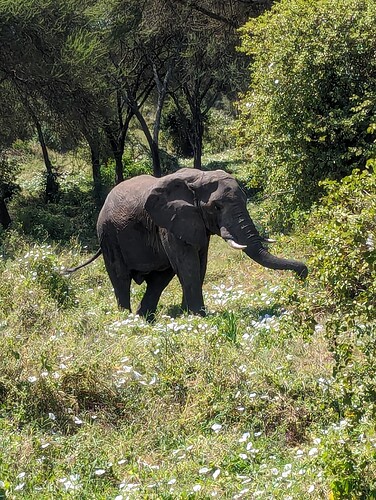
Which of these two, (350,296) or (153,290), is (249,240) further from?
(350,296)

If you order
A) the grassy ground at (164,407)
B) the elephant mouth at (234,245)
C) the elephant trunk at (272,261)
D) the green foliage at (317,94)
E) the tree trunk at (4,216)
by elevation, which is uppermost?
the green foliage at (317,94)

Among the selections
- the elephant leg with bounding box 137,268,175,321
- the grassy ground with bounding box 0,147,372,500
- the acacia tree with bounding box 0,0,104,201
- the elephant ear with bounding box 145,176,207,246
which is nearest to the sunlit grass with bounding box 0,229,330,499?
the grassy ground with bounding box 0,147,372,500

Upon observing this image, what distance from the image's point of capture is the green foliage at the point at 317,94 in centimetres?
1240

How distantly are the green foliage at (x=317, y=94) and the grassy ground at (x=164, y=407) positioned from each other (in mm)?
4332

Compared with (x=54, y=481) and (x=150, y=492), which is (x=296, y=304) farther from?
(x=54, y=481)

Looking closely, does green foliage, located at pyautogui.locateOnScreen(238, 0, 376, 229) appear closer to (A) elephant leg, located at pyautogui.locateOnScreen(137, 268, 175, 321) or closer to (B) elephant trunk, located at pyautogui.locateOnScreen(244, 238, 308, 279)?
(A) elephant leg, located at pyautogui.locateOnScreen(137, 268, 175, 321)

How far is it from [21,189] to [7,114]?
355 cm

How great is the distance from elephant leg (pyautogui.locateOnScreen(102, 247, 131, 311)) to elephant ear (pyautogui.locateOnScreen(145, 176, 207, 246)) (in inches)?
53.9

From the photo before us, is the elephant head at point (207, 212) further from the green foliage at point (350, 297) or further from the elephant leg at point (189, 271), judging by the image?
the green foliage at point (350, 297)

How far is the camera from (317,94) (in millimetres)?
12656

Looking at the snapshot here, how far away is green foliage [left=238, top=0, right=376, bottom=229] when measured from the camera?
1240cm

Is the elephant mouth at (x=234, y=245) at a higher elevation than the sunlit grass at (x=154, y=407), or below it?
higher

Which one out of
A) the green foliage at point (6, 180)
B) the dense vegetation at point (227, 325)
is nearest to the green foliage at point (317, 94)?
A: the dense vegetation at point (227, 325)

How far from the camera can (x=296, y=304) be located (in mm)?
5656
